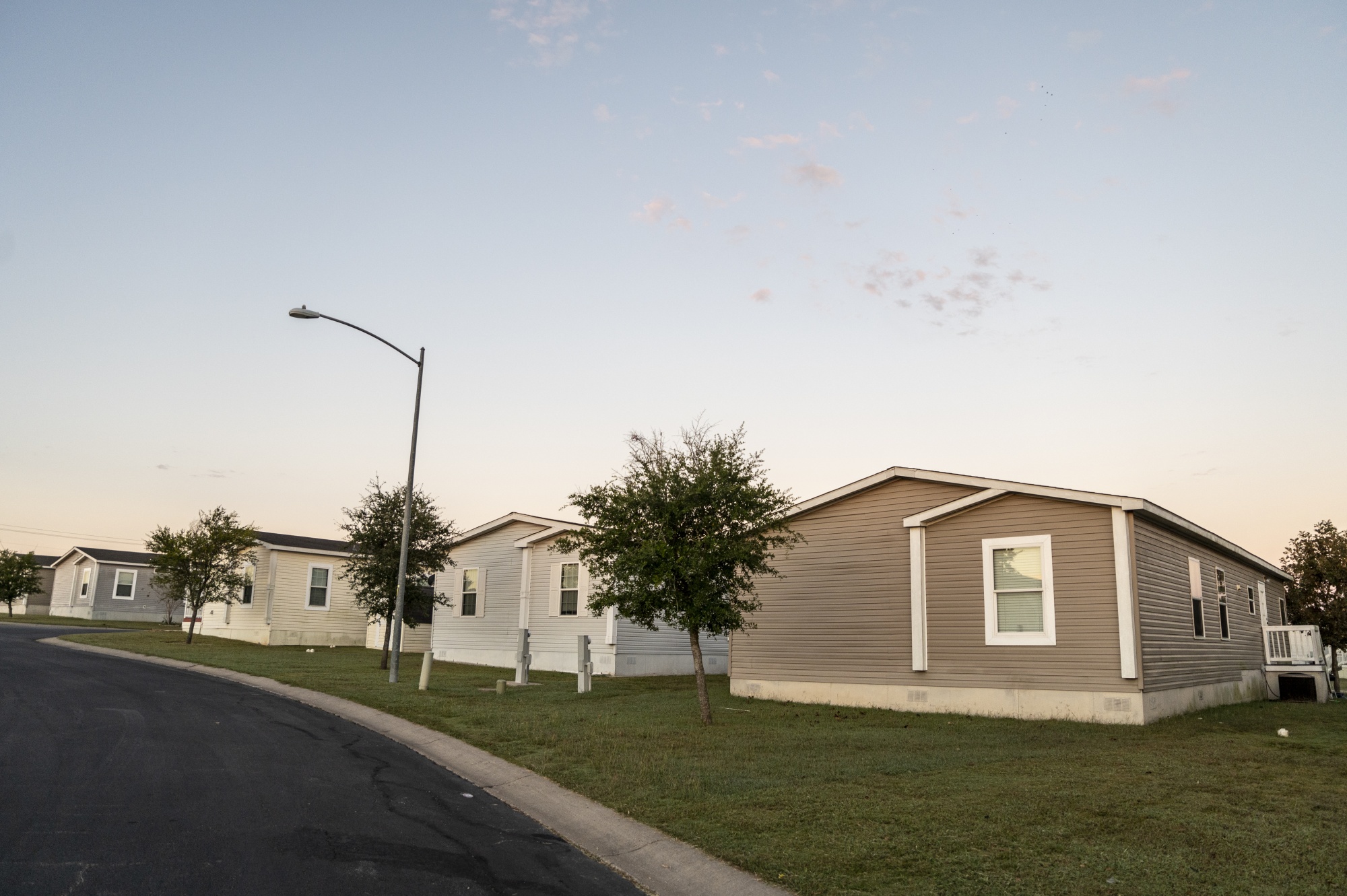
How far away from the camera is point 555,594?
94.2 ft

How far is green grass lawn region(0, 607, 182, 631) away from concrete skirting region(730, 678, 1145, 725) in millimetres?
43463

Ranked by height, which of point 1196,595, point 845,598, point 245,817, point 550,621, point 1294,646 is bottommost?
point 245,817

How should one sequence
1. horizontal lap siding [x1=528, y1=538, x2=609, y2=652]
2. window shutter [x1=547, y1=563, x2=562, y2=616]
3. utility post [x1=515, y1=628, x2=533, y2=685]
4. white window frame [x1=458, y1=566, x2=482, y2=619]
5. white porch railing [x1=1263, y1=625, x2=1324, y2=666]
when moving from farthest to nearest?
white window frame [x1=458, y1=566, x2=482, y2=619] < window shutter [x1=547, y1=563, x2=562, y2=616] < horizontal lap siding [x1=528, y1=538, x2=609, y2=652] < white porch railing [x1=1263, y1=625, x2=1324, y2=666] < utility post [x1=515, y1=628, x2=533, y2=685]

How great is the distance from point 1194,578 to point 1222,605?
313 cm

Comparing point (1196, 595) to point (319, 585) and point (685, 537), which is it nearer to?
point (685, 537)

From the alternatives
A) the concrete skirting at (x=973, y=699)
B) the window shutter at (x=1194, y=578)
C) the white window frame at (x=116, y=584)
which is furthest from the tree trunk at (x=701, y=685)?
the white window frame at (x=116, y=584)

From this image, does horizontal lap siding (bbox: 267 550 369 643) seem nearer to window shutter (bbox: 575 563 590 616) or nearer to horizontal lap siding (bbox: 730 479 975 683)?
window shutter (bbox: 575 563 590 616)

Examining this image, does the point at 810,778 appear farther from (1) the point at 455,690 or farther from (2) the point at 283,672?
(2) the point at 283,672

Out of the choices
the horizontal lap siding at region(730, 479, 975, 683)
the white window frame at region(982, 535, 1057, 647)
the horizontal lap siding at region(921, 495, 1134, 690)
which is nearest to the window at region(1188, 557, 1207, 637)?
the horizontal lap siding at region(921, 495, 1134, 690)

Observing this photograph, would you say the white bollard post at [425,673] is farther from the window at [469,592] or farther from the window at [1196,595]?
the window at [1196,595]

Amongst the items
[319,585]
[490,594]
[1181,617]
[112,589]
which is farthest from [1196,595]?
[112,589]

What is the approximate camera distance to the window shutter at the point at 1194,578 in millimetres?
19531

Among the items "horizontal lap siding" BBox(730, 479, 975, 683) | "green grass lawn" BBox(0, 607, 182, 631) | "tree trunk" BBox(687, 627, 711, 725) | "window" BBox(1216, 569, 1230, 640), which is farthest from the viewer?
"green grass lawn" BBox(0, 607, 182, 631)

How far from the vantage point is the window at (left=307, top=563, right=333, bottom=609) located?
41.1m
